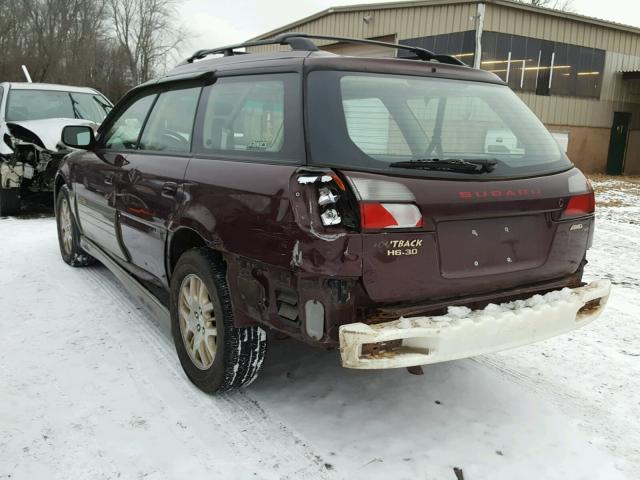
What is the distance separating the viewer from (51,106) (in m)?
8.48

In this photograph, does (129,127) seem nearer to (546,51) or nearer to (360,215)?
(360,215)

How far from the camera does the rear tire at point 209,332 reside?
2.81 m

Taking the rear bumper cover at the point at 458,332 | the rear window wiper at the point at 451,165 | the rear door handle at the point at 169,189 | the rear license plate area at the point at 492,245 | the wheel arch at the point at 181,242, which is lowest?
the rear bumper cover at the point at 458,332

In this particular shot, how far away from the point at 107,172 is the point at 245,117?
1.72 metres

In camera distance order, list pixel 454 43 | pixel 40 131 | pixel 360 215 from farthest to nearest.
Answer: pixel 454 43, pixel 40 131, pixel 360 215

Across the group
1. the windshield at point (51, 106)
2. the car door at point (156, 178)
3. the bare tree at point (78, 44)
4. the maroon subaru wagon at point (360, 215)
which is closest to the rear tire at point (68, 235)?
the car door at point (156, 178)

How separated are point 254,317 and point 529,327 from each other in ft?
4.19

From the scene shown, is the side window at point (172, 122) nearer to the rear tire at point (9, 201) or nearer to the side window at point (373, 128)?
the side window at point (373, 128)

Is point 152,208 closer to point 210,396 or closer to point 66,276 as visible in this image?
point 210,396

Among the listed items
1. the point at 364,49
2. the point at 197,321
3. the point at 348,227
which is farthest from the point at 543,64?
the point at 348,227

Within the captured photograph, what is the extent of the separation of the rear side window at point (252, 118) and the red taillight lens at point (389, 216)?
0.44m

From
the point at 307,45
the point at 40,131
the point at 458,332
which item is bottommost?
the point at 458,332

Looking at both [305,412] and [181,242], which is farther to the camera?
[181,242]

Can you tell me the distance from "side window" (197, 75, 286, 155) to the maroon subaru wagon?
10 millimetres
